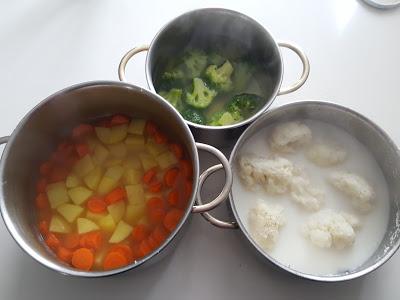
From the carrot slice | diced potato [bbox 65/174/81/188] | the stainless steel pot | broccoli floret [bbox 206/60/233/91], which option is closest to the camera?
the stainless steel pot

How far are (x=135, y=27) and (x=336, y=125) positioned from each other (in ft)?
2.09

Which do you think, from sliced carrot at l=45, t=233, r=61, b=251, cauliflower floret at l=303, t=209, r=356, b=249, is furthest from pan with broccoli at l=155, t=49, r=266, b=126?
sliced carrot at l=45, t=233, r=61, b=251

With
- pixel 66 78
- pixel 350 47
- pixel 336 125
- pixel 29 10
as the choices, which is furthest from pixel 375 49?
pixel 29 10

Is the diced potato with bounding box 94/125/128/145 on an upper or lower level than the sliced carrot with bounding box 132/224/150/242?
upper

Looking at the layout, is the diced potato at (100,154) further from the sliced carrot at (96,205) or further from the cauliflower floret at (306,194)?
the cauliflower floret at (306,194)

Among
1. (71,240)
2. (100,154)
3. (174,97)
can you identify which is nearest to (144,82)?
(174,97)

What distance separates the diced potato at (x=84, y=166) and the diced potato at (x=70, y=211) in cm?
8

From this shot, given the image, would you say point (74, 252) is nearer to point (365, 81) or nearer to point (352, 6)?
point (365, 81)

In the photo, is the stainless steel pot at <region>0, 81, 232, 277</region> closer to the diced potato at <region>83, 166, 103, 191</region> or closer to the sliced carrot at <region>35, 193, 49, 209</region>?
the sliced carrot at <region>35, 193, 49, 209</region>

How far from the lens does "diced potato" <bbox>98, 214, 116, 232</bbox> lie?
3.06ft

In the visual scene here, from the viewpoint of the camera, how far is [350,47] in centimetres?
121

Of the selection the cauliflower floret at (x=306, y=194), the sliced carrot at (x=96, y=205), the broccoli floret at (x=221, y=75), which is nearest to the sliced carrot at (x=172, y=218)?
the sliced carrot at (x=96, y=205)

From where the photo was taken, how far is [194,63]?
113 centimetres

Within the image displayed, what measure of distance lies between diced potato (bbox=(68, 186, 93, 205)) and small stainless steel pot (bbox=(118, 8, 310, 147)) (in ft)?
0.92
